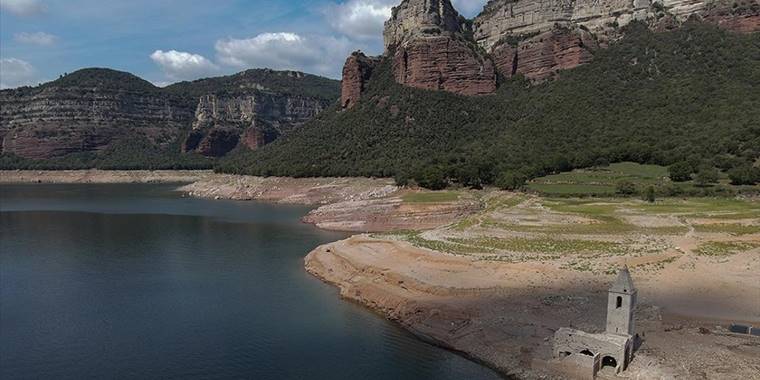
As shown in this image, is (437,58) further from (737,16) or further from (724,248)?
(724,248)

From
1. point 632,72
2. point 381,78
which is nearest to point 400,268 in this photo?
point 632,72

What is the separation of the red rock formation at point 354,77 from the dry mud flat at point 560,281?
4420 inches

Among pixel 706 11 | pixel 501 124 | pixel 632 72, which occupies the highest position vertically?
pixel 706 11

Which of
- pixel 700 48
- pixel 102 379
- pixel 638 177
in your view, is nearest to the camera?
pixel 102 379

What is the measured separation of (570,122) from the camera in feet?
437

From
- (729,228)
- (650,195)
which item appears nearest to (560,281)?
(729,228)

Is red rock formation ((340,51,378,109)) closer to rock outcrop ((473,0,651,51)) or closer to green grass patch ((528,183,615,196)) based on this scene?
rock outcrop ((473,0,651,51))

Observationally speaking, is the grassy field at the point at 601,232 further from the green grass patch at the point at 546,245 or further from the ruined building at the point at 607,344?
the ruined building at the point at 607,344

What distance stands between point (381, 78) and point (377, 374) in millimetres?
152460

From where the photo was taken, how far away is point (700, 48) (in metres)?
136

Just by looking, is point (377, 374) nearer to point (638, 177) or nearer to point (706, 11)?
point (638, 177)

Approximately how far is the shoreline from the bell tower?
5.48ft

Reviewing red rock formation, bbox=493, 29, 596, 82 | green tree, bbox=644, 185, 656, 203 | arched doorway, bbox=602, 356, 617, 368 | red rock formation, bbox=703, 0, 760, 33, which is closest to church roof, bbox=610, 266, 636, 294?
arched doorway, bbox=602, 356, 617, 368

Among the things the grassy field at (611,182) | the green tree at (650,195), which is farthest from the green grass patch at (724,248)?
the grassy field at (611,182)
